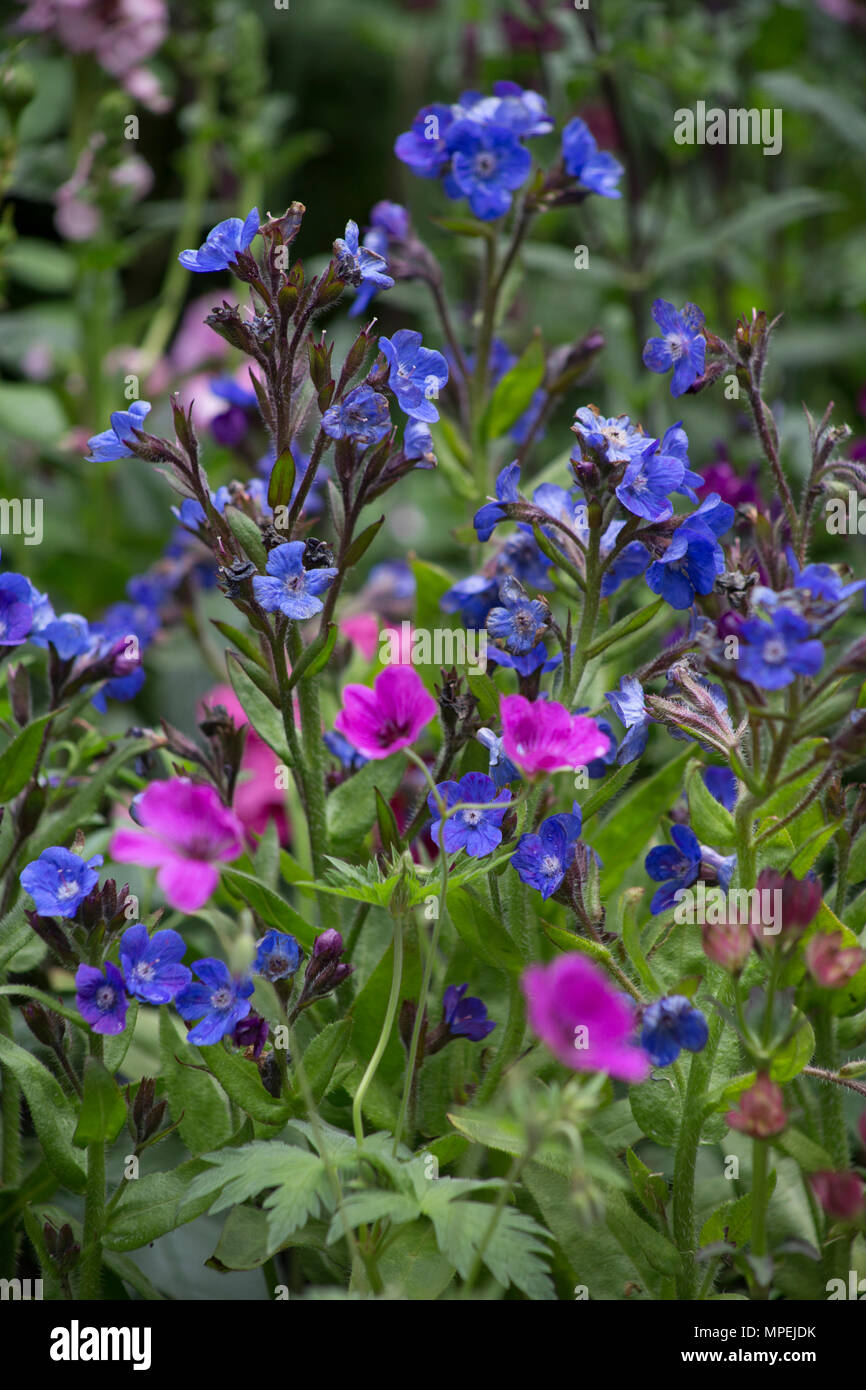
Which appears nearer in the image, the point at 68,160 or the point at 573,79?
the point at 573,79

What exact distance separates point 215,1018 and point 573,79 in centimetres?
125

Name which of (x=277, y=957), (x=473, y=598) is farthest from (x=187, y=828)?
(x=473, y=598)

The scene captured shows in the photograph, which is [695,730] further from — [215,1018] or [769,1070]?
[215,1018]

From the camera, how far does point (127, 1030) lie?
0.76m

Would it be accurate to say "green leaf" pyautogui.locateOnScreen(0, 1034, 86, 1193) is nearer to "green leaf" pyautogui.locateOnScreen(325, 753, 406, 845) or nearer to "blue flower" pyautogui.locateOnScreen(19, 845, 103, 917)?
"blue flower" pyautogui.locateOnScreen(19, 845, 103, 917)

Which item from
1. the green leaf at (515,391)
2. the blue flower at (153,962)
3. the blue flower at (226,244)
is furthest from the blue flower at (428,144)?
the blue flower at (153,962)

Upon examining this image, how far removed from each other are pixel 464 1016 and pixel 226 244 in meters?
0.48

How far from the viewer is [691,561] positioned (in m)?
0.73

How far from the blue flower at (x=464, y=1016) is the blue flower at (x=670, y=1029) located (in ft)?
0.53

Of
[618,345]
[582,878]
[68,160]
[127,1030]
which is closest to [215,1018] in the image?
[127,1030]

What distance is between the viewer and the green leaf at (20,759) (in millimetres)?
793

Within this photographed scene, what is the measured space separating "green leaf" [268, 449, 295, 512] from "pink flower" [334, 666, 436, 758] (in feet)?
0.38

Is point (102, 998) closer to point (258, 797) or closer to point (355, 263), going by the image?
point (355, 263)

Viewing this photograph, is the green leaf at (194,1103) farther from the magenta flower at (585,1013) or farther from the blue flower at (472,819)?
the magenta flower at (585,1013)
